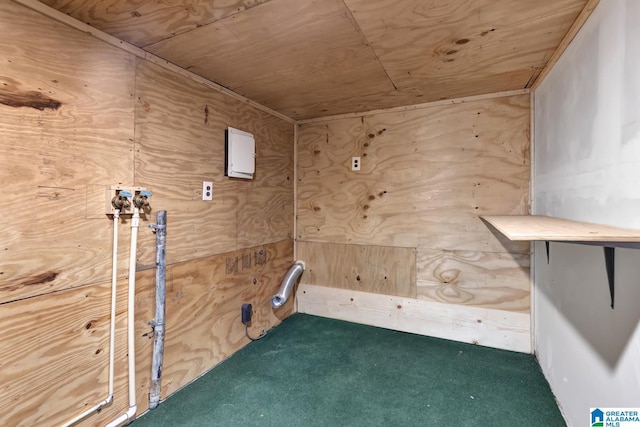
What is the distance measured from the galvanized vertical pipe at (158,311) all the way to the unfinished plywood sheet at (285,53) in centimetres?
96

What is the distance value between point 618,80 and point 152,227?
7.29ft

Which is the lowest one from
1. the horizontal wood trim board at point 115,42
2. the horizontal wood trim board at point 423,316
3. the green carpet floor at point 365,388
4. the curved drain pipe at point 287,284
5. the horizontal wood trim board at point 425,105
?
the green carpet floor at point 365,388

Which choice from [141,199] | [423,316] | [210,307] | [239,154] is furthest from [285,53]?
[423,316]

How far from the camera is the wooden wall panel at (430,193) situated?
2.33 m

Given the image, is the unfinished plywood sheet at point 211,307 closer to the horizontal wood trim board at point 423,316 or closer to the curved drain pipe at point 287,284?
the curved drain pipe at point 287,284

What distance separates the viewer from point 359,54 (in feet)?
5.59

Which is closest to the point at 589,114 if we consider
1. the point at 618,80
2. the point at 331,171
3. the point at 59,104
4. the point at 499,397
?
the point at 618,80

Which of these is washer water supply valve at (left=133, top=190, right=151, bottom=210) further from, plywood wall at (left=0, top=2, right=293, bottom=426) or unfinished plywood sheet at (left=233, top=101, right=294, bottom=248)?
unfinished plywood sheet at (left=233, top=101, right=294, bottom=248)

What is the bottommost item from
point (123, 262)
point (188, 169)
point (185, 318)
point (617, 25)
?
point (185, 318)

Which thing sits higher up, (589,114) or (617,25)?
(617,25)

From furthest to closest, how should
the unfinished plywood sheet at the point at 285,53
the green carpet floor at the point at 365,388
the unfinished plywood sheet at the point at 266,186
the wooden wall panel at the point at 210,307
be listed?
→ the unfinished plywood sheet at the point at 266,186 < the wooden wall panel at the point at 210,307 < the green carpet floor at the point at 365,388 < the unfinished plywood sheet at the point at 285,53

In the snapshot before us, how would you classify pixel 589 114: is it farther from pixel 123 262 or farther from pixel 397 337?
pixel 123 262

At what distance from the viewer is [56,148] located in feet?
4.28

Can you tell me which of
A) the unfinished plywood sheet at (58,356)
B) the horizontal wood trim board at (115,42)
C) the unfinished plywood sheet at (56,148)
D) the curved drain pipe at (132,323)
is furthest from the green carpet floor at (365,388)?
the horizontal wood trim board at (115,42)
